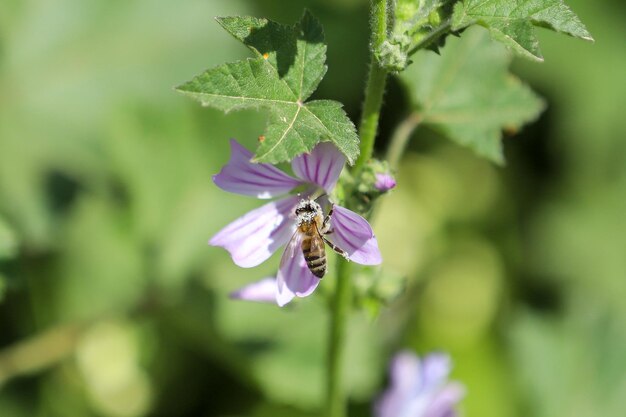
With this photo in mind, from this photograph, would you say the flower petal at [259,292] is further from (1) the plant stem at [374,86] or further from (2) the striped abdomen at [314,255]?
(1) the plant stem at [374,86]

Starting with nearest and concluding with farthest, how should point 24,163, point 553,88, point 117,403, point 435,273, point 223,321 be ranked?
point 223,321 → point 117,403 → point 24,163 → point 435,273 → point 553,88

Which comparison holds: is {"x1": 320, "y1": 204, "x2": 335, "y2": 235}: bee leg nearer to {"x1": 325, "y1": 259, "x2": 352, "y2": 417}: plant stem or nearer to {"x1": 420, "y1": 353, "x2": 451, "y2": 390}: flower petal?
{"x1": 325, "y1": 259, "x2": 352, "y2": 417}: plant stem

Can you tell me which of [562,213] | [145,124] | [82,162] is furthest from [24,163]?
[562,213]

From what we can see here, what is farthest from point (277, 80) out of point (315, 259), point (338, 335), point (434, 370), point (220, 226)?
point (220, 226)

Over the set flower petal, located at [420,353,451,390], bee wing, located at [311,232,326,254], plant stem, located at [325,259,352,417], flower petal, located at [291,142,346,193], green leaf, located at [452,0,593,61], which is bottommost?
flower petal, located at [420,353,451,390]

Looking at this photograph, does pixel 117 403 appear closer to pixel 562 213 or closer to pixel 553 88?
pixel 562 213

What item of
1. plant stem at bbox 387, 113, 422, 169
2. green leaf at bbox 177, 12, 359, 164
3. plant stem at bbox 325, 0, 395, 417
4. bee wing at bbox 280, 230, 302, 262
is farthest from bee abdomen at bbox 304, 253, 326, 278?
plant stem at bbox 387, 113, 422, 169

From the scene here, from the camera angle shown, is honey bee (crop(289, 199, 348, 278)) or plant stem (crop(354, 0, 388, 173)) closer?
plant stem (crop(354, 0, 388, 173))
